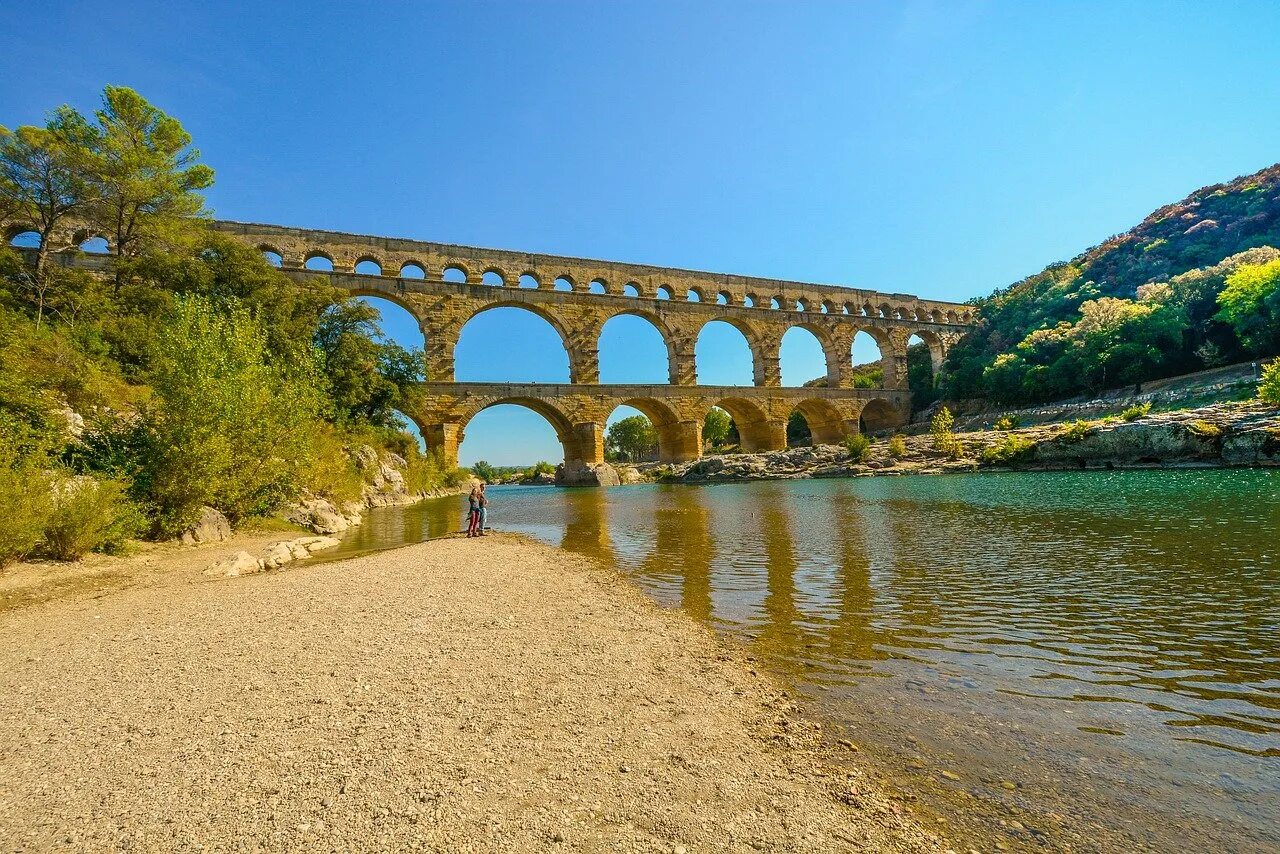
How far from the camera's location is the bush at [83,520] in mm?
6609

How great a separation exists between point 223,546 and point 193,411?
2.11m

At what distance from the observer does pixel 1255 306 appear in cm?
2633

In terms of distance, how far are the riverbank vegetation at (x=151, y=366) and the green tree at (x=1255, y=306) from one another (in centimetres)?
3784

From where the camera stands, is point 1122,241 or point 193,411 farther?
point 1122,241

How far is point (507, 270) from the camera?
30.3 m

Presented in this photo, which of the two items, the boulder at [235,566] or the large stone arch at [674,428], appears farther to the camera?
the large stone arch at [674,428]

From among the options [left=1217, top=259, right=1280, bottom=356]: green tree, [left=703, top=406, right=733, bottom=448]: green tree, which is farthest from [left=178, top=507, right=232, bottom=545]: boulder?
[left=703, top=406, right=733, bottom=448]: green tree

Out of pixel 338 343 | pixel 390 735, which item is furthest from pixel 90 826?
pixel 338 343

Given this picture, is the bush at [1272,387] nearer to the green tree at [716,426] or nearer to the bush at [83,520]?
the bush at [83,520]

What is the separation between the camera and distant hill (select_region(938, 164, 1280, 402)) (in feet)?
94.4

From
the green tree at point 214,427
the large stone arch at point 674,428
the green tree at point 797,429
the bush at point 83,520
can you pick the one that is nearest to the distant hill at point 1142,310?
the green tree at point 797,429

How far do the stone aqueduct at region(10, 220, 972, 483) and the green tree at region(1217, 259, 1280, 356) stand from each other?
52.8 feet

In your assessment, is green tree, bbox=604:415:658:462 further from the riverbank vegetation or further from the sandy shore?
the sandy shore

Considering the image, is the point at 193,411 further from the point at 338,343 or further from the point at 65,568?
the point at 338,343
